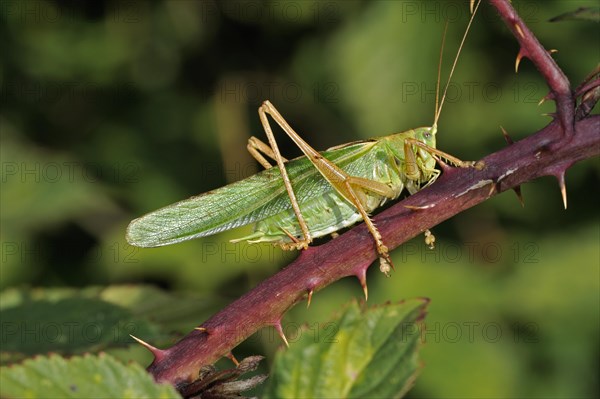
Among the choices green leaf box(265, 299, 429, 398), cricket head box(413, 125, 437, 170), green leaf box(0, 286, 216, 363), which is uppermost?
cricket head box(413, 125, 437, 170)

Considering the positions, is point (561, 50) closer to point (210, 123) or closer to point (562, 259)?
point (562, 259)

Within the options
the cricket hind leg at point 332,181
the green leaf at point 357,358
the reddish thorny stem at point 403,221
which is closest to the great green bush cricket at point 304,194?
the cricket hind leg at point 332,181

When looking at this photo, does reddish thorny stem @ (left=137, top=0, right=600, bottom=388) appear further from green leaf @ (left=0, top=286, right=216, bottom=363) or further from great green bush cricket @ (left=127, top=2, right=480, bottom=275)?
great green bush cricket @ (left=127, top=2, right=480, bottom=275)

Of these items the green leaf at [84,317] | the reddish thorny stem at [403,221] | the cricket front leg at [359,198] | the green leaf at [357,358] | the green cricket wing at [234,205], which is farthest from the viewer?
the green cricket wing at [234,205]

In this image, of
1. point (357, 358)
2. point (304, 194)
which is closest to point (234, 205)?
point (304, 194)

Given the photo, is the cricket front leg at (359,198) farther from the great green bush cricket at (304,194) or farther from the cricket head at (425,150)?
the cricket head at (425,150)

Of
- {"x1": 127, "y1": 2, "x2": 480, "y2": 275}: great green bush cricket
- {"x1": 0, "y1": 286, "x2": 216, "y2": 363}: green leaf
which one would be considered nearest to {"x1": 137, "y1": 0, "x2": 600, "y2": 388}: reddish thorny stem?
{"x1": 0, "y1": 286, "x2": 216, "y2": 363}: green leaf
